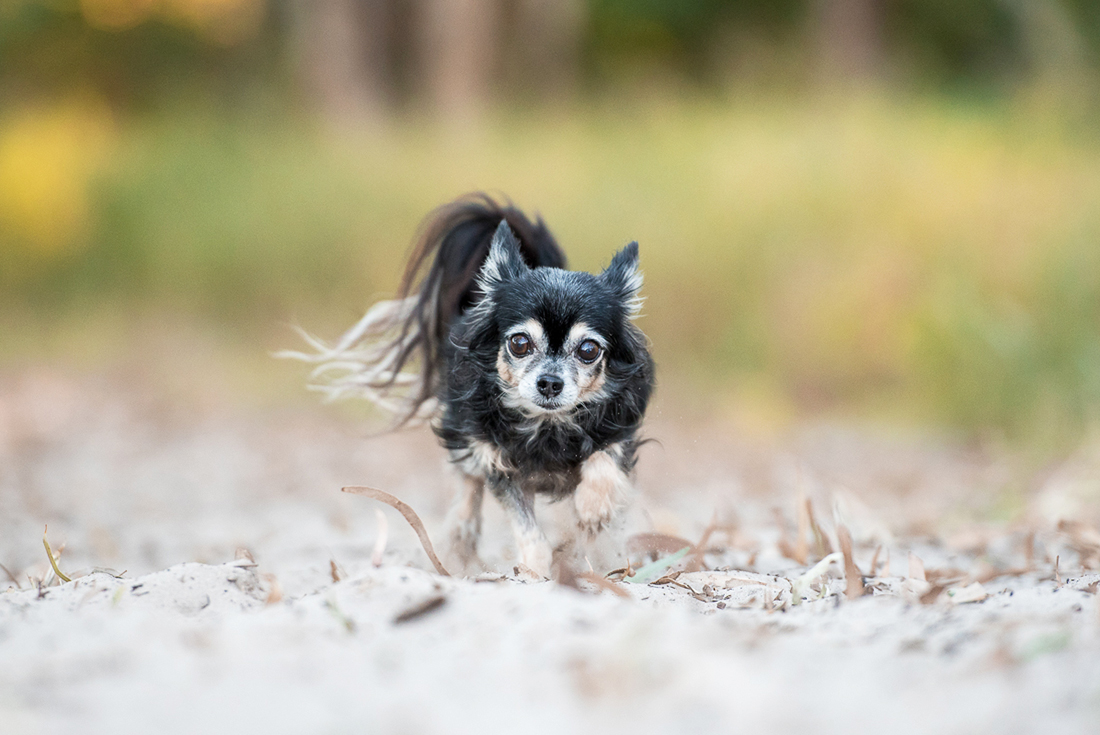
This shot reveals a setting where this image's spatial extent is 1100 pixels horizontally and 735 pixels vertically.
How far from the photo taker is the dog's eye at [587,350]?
11.1 ft

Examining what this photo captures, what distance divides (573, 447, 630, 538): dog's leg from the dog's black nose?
31 centimetres

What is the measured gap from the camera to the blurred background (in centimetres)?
805

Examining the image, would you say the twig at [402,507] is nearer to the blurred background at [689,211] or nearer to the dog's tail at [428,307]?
the dog's tail at [428,307]

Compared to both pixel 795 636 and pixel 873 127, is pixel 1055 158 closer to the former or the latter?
pixel 873 127

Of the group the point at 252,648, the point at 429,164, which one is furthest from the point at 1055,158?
the point at 252,648

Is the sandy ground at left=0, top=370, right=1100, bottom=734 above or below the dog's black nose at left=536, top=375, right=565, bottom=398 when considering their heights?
below

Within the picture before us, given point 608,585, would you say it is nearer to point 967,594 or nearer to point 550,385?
point 550,385

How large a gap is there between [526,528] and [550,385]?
1.70ft

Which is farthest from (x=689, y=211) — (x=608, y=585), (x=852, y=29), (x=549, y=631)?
(x=549, y=631)

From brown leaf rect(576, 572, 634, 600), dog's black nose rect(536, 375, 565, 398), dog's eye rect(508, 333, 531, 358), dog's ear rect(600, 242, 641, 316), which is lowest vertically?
brown leaf rect(576, 572, 634, 600)

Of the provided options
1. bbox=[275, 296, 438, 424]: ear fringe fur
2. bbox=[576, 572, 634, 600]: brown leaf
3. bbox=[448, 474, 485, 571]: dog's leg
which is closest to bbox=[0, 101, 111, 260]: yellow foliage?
bbox=[275, 296, 438, 424]: ear fringe fur

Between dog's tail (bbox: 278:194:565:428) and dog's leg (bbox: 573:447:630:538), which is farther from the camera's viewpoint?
dog's tail (bbox: 278:194:565:428)

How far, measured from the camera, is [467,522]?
3928 millimetres

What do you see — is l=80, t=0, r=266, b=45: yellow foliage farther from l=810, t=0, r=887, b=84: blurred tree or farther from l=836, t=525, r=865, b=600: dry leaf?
l=836, t=525, r=865, b=600: dry leaf
